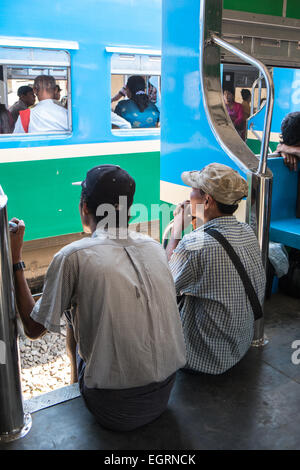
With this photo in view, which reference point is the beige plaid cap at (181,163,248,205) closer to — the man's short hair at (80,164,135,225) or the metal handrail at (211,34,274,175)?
the metal handrail at (211,34,274,175)

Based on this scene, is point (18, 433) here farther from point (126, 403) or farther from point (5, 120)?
point (5, 120)

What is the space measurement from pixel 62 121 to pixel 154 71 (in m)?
1.34

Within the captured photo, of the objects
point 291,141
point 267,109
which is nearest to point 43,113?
point 291,141

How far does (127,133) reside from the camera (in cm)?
557

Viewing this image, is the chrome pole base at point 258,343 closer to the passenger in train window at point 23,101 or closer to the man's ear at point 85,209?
the man's ear at point 85,209

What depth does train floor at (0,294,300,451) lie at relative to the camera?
6.02 ft

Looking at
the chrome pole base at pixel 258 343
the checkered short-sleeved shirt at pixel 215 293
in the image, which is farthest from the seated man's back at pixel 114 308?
the chrome pole base at pixel 258 343

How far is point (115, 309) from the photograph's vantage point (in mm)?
1668

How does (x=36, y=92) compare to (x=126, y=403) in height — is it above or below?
above

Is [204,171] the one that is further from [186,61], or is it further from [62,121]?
[62,121]

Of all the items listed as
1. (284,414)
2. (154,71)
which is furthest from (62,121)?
(284,414)

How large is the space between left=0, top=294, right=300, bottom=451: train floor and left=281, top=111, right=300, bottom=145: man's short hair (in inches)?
64.6

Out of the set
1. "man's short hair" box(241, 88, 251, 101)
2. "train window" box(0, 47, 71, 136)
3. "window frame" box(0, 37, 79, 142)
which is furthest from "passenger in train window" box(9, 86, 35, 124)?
"man's short hair" box(241, 88, 251, 101)

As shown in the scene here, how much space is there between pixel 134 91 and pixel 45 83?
3.73 feet
